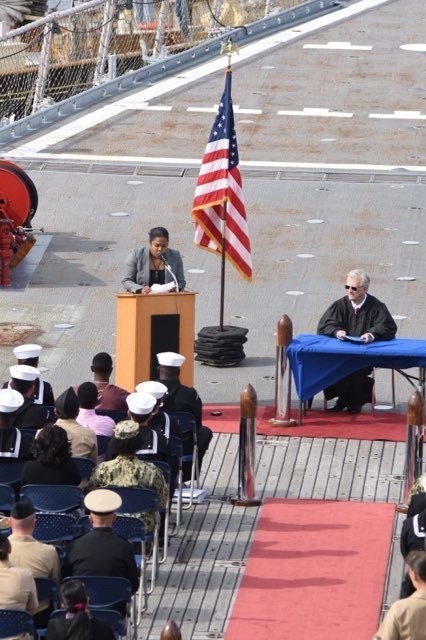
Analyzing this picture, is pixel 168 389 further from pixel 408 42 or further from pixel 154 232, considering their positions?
pixel 408 42

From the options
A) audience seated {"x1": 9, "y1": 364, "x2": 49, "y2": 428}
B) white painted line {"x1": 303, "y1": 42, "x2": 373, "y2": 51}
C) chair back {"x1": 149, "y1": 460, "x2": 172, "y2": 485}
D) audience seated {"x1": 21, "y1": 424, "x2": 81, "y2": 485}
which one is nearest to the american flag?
audience seated {"x1": 9, "y1": 364, "x2": 49, "y2": 428}

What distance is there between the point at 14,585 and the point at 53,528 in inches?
51.3

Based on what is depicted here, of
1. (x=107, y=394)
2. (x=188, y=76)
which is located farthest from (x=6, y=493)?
(x=188, y=76)

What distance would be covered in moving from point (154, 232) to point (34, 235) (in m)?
5.63

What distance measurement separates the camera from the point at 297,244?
68.3 feet

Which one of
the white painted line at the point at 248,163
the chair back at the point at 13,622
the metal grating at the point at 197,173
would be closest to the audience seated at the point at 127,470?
the chair back at the point at 13,622

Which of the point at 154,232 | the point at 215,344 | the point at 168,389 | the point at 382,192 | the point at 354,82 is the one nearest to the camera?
the point at 168,389

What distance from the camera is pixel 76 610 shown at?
8.90 meters

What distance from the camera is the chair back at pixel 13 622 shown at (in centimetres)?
934

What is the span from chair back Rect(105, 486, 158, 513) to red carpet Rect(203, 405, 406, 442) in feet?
12.6

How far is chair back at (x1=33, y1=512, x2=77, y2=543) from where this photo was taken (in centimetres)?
1088

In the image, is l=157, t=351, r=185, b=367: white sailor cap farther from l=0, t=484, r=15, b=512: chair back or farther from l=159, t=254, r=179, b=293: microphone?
l=0, t=484, r=15, b=512: chair back

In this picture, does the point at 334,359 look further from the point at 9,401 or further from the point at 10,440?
the point at 10,440

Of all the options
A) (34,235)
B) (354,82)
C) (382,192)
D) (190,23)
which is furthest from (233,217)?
(190,23)
